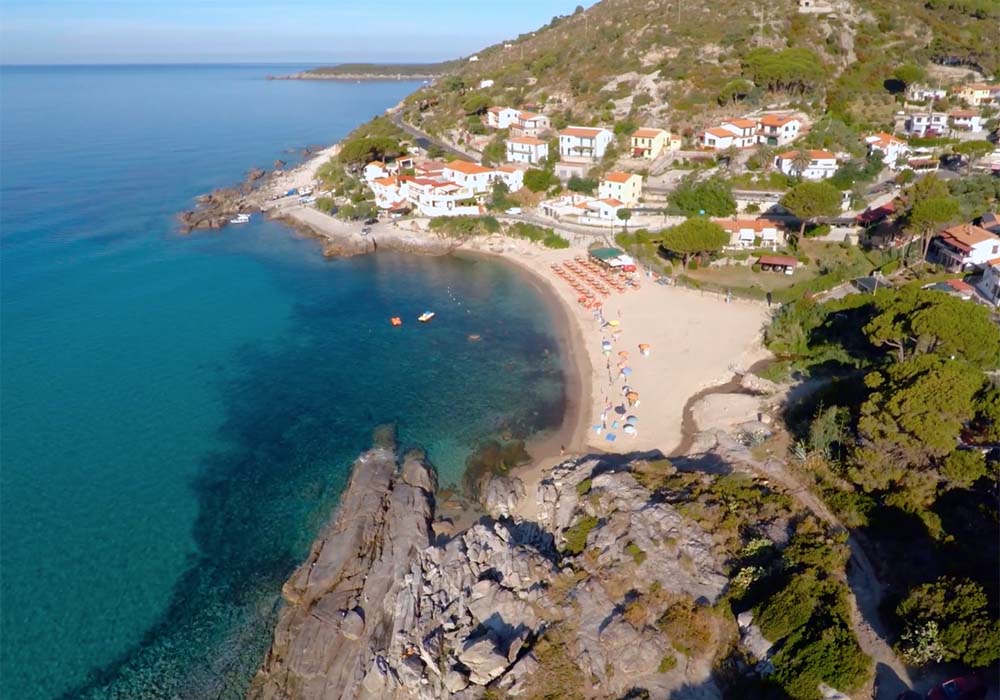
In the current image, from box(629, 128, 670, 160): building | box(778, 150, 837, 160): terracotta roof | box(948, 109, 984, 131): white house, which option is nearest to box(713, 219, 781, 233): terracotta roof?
box(778, 150, 837, 160): terracotta roof

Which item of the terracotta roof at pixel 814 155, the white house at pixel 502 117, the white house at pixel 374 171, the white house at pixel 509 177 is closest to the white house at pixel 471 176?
the white house at pixel 509 177

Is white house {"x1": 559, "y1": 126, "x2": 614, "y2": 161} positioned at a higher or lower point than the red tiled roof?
higher

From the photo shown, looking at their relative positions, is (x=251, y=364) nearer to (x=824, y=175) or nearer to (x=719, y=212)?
(x=719, y=212)

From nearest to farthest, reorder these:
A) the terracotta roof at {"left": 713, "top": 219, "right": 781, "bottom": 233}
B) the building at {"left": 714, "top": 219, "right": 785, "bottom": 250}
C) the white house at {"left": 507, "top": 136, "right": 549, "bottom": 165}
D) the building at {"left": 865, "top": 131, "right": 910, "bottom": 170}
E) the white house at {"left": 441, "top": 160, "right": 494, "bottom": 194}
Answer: the building at {"left": 714, "top": 219, "right": 785, "bottom": 250} < the terracotta roof at {"left": 713, "top": 219, "right": 781, "bottom": 233} < the building at {"left": 865, "top": 131, "right": 910, "bottom": 170} < the white house at {"left": 441, "top": 160, "right": 494, "bottom": 194} < the white house at {"left": 507, "top": 136, "right": 549, "bottom": 165}

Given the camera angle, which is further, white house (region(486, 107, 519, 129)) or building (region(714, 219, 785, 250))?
white house (region(486, 107, 519, 129))

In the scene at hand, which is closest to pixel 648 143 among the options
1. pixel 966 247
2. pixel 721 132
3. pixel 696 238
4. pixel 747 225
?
pixel 721 132

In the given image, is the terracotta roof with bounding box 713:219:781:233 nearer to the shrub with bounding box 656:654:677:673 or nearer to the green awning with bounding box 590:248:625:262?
the green awning with bounding box 590:248:625:262

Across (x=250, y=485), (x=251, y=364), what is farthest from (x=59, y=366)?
(x=250, y=485)

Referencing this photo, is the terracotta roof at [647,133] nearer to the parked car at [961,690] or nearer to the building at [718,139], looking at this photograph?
the building at [718,139]
